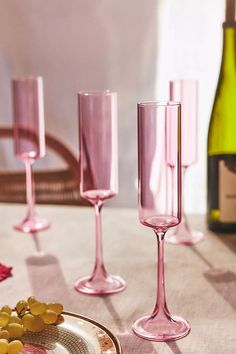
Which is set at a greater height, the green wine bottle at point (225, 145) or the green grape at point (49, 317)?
the green wine bottle at point (225, 145)

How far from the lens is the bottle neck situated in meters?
1.62

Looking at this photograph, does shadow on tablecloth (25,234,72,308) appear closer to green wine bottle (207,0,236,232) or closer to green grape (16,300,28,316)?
green grape (16,300,28,316)

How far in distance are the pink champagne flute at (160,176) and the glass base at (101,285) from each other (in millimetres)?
163

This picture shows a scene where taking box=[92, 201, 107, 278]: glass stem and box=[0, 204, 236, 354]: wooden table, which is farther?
box=[92, 201, 107, 278]: glass stem

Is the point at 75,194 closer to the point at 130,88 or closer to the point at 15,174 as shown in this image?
the point at 15,174

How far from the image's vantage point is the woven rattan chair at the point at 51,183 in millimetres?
2283

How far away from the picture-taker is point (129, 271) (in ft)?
4.67

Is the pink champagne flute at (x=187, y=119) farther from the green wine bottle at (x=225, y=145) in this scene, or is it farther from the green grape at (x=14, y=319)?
the green grape at (x=14, y=319)

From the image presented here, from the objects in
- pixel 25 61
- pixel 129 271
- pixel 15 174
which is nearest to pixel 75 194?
pixel 15 174

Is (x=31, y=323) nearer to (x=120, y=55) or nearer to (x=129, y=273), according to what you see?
(x=129, y=273)

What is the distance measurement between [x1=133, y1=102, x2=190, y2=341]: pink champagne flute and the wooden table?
33 millimetres

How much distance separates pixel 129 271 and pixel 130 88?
55.4 inches

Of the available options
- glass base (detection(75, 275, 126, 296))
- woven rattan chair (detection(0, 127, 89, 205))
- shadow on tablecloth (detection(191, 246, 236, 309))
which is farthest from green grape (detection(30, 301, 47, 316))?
woven rattan chair (detection(0, 127, 89, 205))

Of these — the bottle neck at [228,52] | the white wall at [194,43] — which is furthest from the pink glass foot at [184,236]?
the white wall at [194,43]
